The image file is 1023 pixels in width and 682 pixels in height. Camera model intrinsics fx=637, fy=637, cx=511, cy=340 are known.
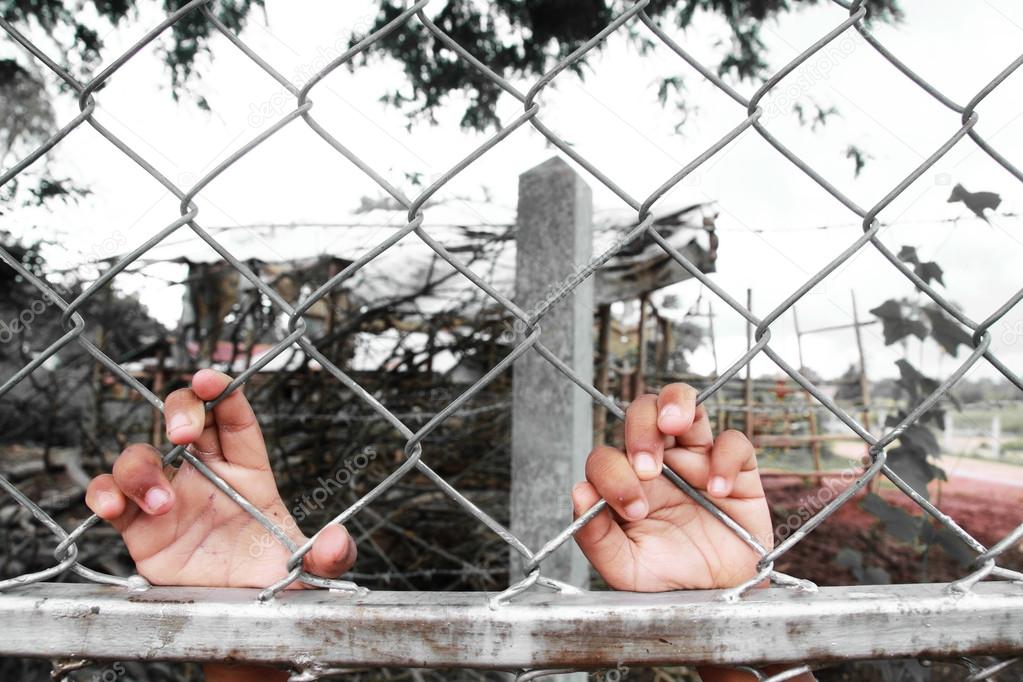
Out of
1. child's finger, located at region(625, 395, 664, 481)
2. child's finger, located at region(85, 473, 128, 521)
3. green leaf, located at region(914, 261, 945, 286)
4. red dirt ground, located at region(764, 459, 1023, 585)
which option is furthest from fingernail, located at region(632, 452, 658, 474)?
red dirt ground, located at region(764, 459, 1023, 585)

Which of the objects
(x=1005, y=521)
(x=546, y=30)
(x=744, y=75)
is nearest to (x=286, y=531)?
(x=546, y=30)

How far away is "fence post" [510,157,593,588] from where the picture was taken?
1572 millimetres

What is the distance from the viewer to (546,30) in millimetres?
2986

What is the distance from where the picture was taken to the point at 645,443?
2.27 feet

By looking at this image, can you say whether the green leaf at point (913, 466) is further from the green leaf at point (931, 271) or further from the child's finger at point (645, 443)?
the child's finger at point (645, 443)

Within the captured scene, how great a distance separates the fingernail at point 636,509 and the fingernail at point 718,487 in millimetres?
88

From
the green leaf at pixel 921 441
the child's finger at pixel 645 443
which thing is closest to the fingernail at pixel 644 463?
the child's finger at pixel 645 443

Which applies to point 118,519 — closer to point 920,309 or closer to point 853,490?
point 853,490

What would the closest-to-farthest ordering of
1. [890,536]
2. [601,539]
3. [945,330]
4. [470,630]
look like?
1. [470,630]
2. [601,539]
3. [945,330]
4. [890,536]

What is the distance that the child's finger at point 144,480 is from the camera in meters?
0.66

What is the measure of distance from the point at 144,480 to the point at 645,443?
53 centimetres

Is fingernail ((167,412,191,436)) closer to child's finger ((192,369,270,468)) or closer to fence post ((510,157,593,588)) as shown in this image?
child's finger ((192,369,270,468))

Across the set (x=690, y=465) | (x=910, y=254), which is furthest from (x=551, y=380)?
(x=910, y=254)

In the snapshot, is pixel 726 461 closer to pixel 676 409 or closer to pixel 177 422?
pixel 676 409
